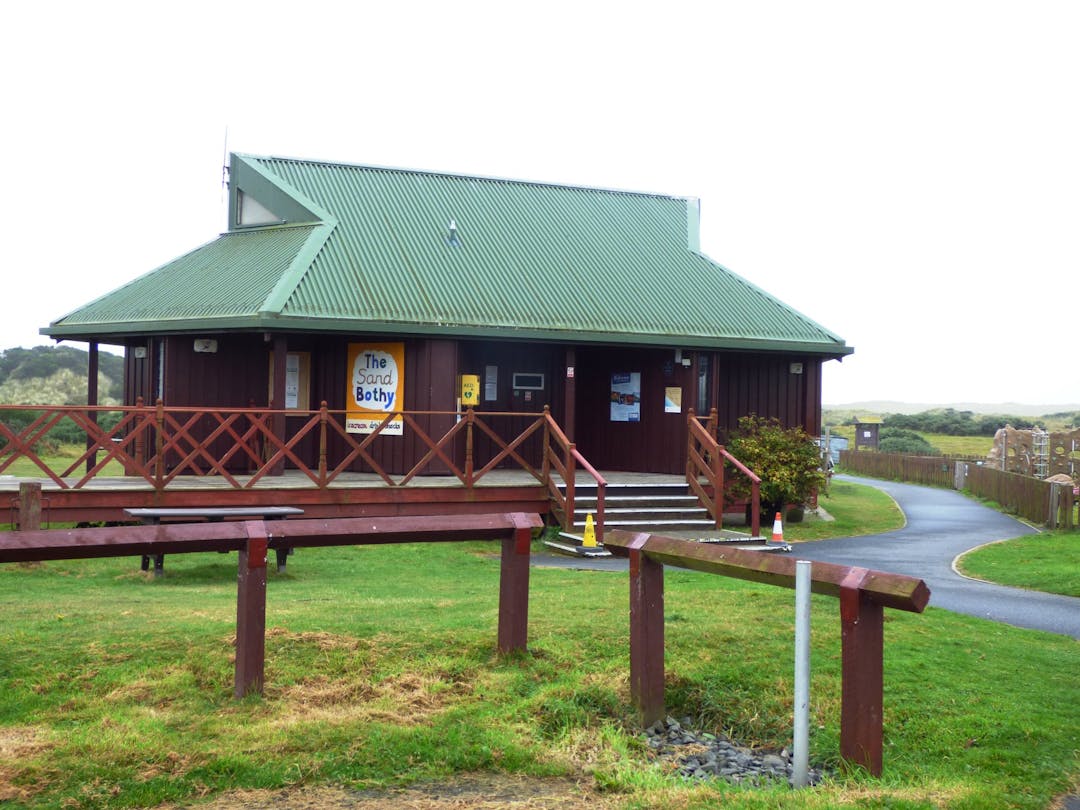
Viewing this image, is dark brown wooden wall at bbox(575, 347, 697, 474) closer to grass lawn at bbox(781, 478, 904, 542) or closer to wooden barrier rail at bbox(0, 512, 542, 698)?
grass lawn at bbox(781, 478, 904, 542)

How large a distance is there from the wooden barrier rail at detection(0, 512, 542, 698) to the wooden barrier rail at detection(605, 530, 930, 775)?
2.58 feet

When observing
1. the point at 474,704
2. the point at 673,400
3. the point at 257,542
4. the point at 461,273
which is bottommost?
the point at 474,704

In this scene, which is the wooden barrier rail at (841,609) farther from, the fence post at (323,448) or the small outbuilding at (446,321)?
the small outbuilding at (446,321)

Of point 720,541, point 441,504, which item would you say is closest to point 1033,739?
point 720,541

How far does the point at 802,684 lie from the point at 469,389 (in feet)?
45.7

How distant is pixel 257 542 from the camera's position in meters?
5.99

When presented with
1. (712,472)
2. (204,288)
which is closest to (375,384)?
(204,288)

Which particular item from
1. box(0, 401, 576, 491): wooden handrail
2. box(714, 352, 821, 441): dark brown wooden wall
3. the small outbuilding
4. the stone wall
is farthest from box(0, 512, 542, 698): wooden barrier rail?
the stone wall

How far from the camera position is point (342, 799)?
4855 millimetres

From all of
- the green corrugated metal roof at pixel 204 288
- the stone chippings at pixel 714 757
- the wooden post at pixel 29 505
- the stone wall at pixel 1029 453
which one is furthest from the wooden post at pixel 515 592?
the stone wall at pixel 1029 453

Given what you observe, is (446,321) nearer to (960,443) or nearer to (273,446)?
(273,446)

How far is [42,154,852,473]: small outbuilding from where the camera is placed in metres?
18.3

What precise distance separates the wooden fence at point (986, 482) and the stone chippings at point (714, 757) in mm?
18133

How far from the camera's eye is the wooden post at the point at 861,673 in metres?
5.24
